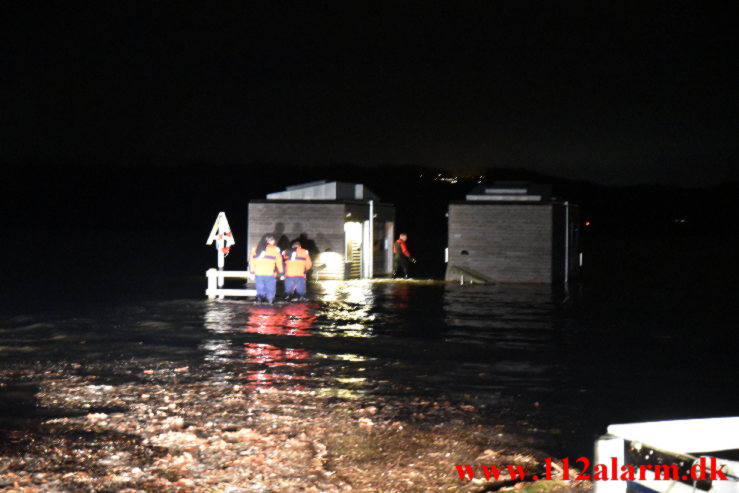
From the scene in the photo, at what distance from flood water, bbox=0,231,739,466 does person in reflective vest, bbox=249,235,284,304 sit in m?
0.49

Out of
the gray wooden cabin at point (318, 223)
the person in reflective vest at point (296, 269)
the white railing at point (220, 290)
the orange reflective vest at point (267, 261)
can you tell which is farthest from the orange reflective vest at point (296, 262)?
the gray wooden cabin at point (318, 223)

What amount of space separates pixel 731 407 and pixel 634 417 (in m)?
1.36

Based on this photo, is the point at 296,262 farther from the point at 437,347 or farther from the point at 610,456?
the point at 610,456

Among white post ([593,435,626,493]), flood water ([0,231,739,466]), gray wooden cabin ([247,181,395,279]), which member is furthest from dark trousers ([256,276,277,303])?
white post ([593,435,626,493])

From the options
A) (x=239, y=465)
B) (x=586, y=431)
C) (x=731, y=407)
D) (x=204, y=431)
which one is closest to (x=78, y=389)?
(x=204, y=431)

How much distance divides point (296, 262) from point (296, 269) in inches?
7.4

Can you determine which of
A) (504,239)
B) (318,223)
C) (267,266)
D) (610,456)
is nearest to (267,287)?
(267,266)

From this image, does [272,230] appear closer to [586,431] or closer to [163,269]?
[163,269]

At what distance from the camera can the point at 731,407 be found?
9.20m

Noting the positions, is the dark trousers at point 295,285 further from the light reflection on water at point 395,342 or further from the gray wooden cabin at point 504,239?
the gray wooden cabin at point 504,239

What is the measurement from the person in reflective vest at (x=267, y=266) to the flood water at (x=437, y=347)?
19.2 inches

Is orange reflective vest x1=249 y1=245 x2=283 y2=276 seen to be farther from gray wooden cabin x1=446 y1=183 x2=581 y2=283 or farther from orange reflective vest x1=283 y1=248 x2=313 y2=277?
gray wooden cabin x1=446 y1=183 x2=581 y2=283

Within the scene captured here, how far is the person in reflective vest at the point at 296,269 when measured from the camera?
19797mm

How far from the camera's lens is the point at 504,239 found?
87.7 feet
